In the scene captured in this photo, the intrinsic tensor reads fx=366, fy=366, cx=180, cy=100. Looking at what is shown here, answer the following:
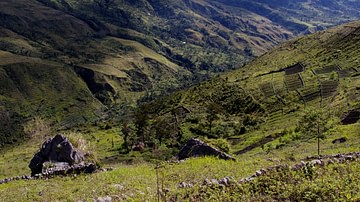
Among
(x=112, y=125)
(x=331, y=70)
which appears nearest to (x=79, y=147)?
(x=331, y=70)

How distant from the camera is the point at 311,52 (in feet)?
597

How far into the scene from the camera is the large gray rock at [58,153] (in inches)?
1321

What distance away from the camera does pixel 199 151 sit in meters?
31.4

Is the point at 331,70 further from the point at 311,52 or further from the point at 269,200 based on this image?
the point at 269,200

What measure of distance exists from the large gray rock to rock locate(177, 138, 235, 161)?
9.76 meters

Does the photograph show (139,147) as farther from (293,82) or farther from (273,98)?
(293,82)

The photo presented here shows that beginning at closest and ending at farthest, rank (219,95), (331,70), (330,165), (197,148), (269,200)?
(269,200)
(330,165)
(197,148)
(331,70)
(219,95)

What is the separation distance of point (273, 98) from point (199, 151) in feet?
345

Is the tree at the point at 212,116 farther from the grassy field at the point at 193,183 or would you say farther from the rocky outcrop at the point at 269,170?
the rocky outcrop at the point at 269,170

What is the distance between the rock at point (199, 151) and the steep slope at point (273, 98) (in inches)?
1154

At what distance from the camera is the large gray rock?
33562 millimetres

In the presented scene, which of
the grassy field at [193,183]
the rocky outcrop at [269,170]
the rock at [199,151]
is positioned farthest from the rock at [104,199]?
the rock at [199,151]

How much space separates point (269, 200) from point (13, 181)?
2089 centimetres

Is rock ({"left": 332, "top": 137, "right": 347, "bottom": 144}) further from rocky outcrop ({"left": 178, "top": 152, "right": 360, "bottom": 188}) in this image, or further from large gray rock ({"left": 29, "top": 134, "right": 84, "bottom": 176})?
large gray rock ({"left": 29, "top": 134, "right": 84, "bottom": 176})
